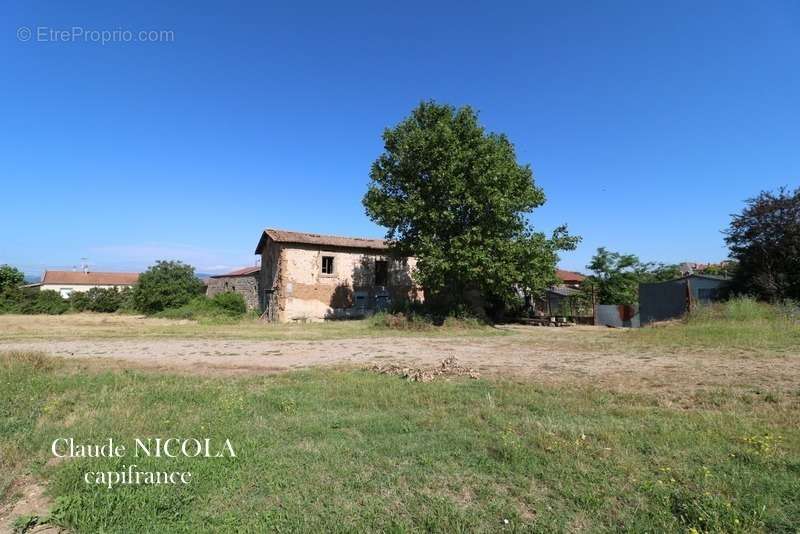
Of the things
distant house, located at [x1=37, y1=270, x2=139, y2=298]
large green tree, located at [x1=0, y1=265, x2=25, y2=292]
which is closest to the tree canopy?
large green tree, located at [x1=0, y1=265, x2=25, y2=292]

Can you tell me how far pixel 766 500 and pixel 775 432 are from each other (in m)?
1.81

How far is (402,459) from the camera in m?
3.97

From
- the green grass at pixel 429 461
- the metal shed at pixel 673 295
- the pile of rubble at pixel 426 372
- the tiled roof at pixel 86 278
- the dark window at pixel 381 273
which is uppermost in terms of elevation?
the tiled roof at pixel 86 278

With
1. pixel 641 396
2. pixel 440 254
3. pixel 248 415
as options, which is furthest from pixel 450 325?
pixel 248 415

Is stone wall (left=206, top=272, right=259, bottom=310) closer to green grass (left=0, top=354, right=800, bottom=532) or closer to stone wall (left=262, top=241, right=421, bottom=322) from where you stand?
stone wall (left=262, top=241, right=421, bottom=322)

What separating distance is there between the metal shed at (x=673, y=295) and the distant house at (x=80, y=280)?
193 feet

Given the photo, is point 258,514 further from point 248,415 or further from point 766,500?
point 766,500

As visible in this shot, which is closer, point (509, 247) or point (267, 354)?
point (267, 354)

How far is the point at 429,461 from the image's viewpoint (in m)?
3.89

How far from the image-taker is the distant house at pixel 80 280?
59.4 m

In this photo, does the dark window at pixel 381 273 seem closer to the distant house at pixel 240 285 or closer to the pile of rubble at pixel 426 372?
the distant house at pixel 240 285

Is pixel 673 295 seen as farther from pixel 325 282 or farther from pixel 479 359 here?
pixel 325 282

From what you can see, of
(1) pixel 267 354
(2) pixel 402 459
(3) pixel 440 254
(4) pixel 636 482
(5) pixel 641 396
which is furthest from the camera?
(3) pixel 440 254

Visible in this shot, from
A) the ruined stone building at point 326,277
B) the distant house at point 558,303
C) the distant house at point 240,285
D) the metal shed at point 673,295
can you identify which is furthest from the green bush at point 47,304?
the metal shed at point 673,295
